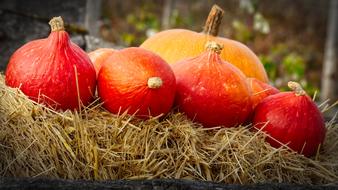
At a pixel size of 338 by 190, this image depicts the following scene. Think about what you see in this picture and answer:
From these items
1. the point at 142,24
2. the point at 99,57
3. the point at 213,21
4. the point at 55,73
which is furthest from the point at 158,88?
the point at 142,24

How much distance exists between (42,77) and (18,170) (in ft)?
1.52

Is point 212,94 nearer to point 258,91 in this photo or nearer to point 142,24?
point 258,91

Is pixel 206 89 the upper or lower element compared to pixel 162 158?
upper

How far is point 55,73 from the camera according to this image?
2.62 meters

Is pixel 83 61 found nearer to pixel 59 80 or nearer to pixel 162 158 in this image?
pixel 59 80

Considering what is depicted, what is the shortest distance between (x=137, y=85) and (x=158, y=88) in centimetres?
10

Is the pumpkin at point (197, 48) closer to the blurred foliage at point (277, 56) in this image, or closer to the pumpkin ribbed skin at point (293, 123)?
the pumpkin ribbed skin at point (293, 123)

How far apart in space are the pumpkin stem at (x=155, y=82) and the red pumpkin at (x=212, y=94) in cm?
26

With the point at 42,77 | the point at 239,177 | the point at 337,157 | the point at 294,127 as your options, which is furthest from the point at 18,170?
the point at 337,157

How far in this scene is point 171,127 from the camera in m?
2.63

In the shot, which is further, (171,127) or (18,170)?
(171,127)

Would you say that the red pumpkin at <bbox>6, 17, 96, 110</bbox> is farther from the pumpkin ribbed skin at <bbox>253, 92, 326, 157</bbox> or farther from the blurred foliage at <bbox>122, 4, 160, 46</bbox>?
the blurred foliage at <bbox>122, 4, 160, 46</bbox>

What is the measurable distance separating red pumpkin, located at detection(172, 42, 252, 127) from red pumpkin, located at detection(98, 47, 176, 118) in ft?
0.46

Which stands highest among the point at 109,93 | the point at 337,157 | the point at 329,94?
the point at 109,93
